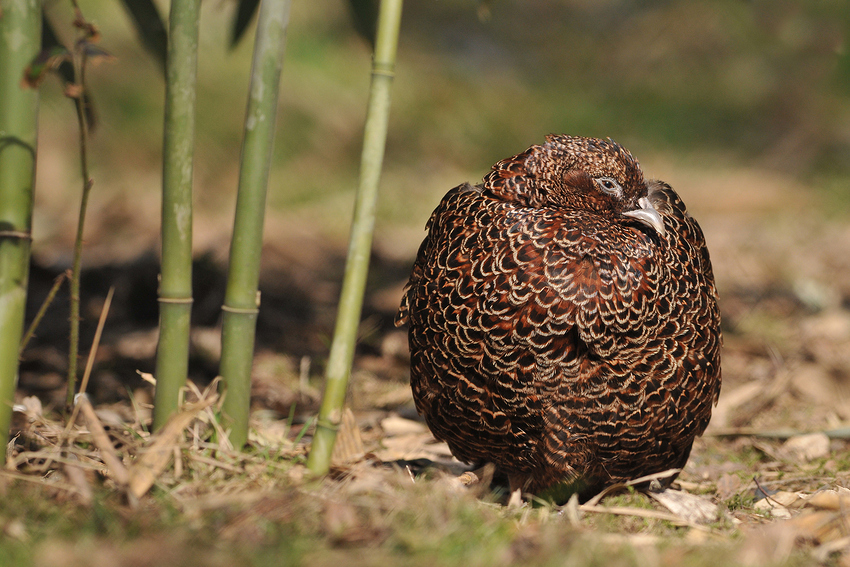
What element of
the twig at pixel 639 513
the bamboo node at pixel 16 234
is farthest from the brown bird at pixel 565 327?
the bamboo node at pixel 16 234

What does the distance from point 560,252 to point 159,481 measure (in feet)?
4.30

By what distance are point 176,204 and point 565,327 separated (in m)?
1.19

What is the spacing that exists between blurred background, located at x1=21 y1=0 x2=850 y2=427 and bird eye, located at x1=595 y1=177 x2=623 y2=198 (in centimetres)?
76

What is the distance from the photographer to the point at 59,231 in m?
6.23

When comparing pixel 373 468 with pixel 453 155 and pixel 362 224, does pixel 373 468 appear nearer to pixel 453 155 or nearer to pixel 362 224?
pixel 362 224

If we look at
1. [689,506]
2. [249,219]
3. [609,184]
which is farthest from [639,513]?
[249,219]

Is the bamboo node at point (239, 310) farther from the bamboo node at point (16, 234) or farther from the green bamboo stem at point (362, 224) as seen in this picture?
the bamboo node at point (16, 234)

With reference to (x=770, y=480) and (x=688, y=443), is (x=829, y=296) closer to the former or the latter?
(x=770, y=480)

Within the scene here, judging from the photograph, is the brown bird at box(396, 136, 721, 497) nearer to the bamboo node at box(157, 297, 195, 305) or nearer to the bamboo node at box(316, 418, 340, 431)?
the bamboo node at box(316, 418, 340, 431)

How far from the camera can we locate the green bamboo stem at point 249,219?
2.17 meters

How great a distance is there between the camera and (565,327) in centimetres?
231

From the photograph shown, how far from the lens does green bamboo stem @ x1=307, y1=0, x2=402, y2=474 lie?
84.0 inches

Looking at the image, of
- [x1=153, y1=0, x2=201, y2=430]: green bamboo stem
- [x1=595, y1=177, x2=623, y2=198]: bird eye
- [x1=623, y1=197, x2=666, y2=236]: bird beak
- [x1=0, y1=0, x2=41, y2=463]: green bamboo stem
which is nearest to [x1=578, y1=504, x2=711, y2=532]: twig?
[x1=623, y1=197, x2=666, y2=236]: bird beak

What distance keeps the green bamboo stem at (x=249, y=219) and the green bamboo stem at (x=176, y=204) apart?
0.43ft
